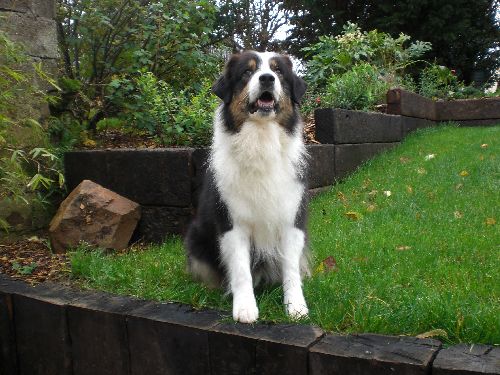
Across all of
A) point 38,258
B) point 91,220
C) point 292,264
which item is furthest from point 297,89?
point 38,258

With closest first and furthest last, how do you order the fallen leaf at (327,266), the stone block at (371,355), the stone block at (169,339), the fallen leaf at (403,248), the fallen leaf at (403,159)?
the stone block at (371,355) < the stone block at (169,339) < the fallen leaf at (327,266) < the fallen leaf at (403,248) < the fallen leaf at (403,159)

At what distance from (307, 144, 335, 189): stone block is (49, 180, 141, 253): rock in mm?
2097

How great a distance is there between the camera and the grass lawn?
7.77 feet

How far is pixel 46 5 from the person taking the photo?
15.2 ft

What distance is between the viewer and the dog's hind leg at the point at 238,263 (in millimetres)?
2721

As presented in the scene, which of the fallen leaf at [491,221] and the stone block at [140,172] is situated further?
the stone block at [140,172]

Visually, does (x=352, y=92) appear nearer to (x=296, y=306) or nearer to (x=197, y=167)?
(x=197, y=167)

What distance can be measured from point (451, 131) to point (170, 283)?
7780mm

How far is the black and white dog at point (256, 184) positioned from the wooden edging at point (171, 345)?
352mm

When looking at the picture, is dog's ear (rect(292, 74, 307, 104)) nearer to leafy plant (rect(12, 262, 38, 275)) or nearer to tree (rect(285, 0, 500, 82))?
leafy plant (rect(12, 262, 38, 275))

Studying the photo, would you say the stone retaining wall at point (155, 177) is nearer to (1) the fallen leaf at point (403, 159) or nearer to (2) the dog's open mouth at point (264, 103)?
(2) the dog's open mouth at point (264, 103)

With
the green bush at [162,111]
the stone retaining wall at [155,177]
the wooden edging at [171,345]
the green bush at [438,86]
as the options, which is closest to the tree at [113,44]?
the green bush at [162,111]

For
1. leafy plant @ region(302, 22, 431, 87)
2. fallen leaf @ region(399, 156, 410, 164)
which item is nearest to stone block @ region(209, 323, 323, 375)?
fallen leaf @ region(399, 156, 410, 164)

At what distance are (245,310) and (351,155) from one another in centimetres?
444
